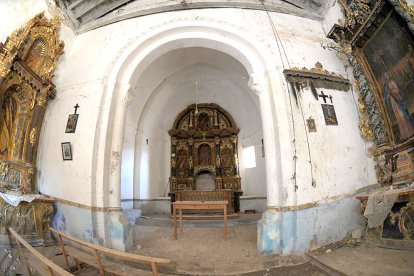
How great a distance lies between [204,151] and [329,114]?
5.64 meters

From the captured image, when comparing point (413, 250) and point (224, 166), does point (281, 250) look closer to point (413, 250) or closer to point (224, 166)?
point (413, 250)

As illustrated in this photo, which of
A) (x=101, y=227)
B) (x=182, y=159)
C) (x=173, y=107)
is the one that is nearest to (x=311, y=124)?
(x=101, y=227)

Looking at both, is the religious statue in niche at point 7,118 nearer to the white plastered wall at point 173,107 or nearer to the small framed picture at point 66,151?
the small framed picture at point 66,151

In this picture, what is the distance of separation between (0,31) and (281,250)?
587 centimetres

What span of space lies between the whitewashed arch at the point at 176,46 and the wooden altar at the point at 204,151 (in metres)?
4.00

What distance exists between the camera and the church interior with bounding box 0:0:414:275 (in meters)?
3.21

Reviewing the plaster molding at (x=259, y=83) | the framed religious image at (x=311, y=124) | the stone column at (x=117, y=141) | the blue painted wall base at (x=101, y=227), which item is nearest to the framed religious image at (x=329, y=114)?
the framed religious image at (x=311, y=124)

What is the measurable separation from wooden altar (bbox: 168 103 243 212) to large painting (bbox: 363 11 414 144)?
5.30 metres

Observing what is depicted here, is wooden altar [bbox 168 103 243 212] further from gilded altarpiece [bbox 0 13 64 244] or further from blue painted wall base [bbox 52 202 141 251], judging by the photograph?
gilded altarpiece [bbox 0 13 64 244]

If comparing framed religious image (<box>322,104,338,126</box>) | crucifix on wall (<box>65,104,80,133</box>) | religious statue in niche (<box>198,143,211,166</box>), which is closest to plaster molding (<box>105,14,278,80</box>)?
crucifix on wall (<box>65,104,80,133</box>)

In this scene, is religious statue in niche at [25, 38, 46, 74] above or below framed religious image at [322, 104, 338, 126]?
above

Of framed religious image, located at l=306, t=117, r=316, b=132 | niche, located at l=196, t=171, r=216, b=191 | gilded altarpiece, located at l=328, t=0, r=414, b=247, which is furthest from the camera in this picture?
niche, located at l=196, t=171, r=216, b=191

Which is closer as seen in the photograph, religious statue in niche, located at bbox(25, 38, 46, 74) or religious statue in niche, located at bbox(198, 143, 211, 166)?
religious statue in niche, located at bbox(25, 38, 46, 74)

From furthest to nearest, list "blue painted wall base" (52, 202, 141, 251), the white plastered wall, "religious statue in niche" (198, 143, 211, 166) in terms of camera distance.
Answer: "religious statue in niche" (198, 143, 211, 166)
the white plastered wall
"blue painted wall base" (52, 202, 141, 251)
